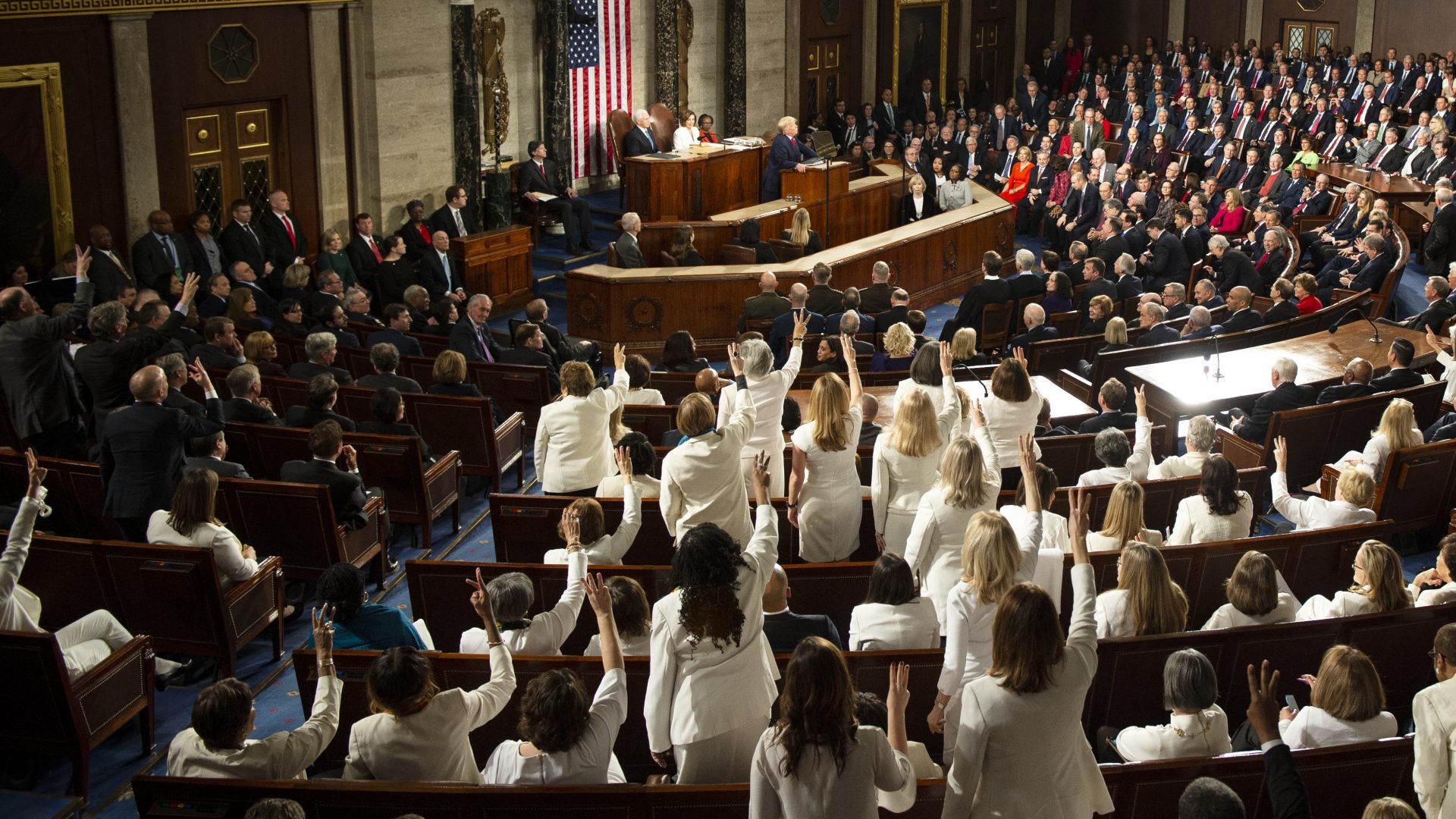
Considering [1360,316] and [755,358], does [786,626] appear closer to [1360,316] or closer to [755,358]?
[755,358]

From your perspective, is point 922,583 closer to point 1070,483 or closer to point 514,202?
point 1070,483

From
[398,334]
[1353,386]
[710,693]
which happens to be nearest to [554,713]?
[710,693]

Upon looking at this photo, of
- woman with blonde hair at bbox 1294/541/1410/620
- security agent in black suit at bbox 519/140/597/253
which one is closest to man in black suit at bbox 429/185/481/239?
security agent in black suit at bbox 519/140/597/253

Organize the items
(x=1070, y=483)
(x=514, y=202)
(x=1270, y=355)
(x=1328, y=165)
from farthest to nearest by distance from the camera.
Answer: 1. (x=1328, y=165)
2. (x=514, y=202)
3. (x=1270, y=355)
4. (x=1070, y=483)

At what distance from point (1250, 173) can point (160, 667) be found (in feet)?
45.5

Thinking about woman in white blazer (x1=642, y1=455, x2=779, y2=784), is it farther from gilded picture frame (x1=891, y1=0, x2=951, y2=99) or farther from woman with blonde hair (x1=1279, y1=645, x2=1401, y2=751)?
gilded picture frame (x1=891, y1=0, x2=951, y2=99)

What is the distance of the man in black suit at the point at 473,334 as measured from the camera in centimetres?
Answer: 959

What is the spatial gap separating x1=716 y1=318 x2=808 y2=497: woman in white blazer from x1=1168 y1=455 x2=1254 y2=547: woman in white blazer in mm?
1818

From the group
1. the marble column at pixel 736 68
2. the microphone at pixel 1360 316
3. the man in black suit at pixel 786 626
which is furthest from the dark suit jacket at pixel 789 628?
the marble column at pixel 736 68

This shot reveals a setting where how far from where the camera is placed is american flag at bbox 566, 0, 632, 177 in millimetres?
16656

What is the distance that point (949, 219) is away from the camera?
1445 cm

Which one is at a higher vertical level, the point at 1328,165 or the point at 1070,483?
the point at 1328,165

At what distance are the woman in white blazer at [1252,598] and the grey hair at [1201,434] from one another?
5.57ft

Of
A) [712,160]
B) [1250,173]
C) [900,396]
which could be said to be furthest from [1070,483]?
[1250,173]
